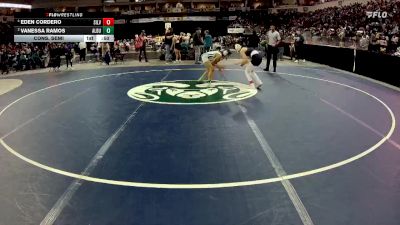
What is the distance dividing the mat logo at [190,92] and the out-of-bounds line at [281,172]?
7.56ft

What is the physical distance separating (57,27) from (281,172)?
1509cm

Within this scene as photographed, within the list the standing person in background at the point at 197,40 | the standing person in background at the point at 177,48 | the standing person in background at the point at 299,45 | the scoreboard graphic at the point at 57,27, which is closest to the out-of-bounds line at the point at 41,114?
the scoreboard graphic at the point at 57,27

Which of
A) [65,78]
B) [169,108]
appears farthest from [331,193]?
[65,78]

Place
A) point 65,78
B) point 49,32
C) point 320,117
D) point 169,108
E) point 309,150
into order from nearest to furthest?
1. point 309,150
2. point 320,117
3. point 169,108
4. point 65,78
5. point 49,32

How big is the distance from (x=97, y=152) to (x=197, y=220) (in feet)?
9.70

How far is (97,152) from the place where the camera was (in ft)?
21.7

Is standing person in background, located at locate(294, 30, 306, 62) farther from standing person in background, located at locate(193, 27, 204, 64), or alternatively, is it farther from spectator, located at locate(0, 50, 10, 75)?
spectator, located at locate(0, 50, 10, 75)

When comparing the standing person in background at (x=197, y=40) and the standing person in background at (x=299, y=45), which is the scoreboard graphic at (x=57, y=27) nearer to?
the standing person in background at (x=197, y=40)

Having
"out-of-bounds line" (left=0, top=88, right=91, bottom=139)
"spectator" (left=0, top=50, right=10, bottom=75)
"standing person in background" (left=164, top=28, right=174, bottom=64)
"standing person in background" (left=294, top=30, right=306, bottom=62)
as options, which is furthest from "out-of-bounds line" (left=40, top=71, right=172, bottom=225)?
"standing person in background" (left=294, top=30, right=306, bottom=62)

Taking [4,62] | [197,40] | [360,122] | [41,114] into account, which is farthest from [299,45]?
[41,114]

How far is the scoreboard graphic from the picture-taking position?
17250 millimetres

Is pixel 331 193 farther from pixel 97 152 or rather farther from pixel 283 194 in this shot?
pixel 97 152

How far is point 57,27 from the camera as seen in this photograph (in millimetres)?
17547

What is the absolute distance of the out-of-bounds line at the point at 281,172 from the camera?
4.39 meters
